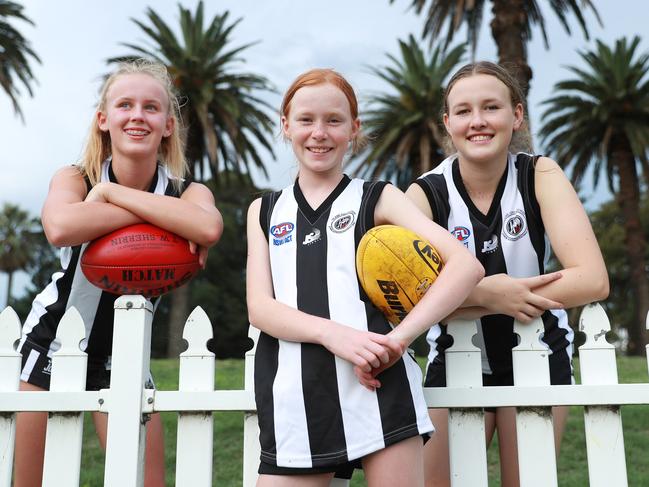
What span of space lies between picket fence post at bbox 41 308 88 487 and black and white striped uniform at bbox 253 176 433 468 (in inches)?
35.2

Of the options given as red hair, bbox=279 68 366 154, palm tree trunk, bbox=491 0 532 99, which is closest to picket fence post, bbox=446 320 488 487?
red hair, bbox=279 68 366 154

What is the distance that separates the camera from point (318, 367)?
2.35 metres

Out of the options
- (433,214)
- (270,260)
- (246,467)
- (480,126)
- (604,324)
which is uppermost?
(480,126)

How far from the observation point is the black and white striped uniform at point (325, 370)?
2.29 meters

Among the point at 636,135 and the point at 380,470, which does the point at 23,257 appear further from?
the point at 380,470

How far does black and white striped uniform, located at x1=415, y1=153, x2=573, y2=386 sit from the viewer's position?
9.45 ft

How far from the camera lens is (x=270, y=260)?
8.59ft

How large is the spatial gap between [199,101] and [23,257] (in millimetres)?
29712

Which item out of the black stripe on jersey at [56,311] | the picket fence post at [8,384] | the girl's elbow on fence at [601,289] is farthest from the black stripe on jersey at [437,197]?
the picket fence post at [8,384]

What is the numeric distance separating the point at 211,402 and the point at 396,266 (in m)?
1.06

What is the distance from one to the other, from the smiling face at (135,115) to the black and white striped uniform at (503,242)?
1.20m

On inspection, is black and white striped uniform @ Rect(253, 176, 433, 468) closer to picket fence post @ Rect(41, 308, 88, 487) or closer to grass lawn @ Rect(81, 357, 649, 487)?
picket fence post @ Rect(41, 308, 88, 487)

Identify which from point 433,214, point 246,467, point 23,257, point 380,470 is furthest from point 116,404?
point 23,257

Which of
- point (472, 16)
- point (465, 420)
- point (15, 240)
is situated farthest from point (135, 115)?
point (15, 240)
